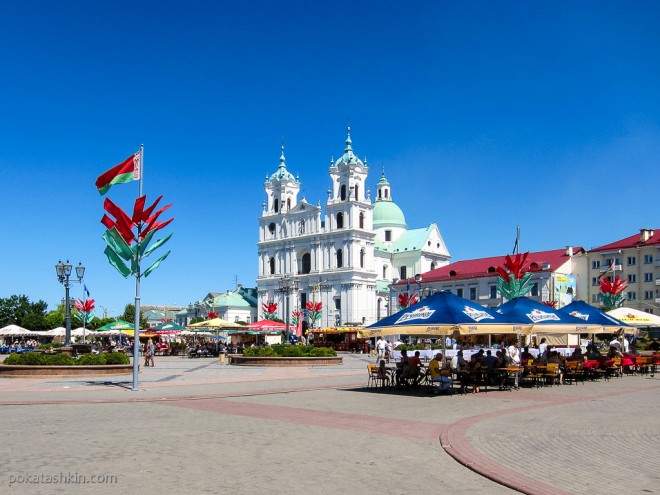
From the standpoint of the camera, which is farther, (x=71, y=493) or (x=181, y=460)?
(x=181, y=460)

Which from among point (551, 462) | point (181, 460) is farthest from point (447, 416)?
point (181, 460)

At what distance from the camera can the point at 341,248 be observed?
115312 millimetres

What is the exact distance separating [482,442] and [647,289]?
76.1 metres

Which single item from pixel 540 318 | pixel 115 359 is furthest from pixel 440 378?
pixel 115 359

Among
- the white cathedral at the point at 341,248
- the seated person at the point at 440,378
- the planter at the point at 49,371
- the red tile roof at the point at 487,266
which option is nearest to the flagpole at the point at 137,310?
the planter at the point at 49,371

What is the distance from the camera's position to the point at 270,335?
72.1 meters

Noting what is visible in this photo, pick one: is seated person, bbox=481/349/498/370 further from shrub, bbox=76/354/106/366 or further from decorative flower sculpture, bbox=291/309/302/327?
decorative flower sculpture, bbox=291/309/302/327

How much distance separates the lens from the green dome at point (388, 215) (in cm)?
13325

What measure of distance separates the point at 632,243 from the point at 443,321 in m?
69.8

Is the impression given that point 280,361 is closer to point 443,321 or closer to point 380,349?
point 380,349

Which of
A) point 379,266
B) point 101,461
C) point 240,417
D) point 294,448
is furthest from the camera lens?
point 379,266

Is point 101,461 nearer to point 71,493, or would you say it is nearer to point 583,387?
point 71,493

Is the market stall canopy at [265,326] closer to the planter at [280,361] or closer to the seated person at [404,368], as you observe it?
the planter at [280,361]

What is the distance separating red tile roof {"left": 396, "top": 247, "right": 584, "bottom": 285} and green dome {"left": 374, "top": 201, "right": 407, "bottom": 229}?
955 inches
